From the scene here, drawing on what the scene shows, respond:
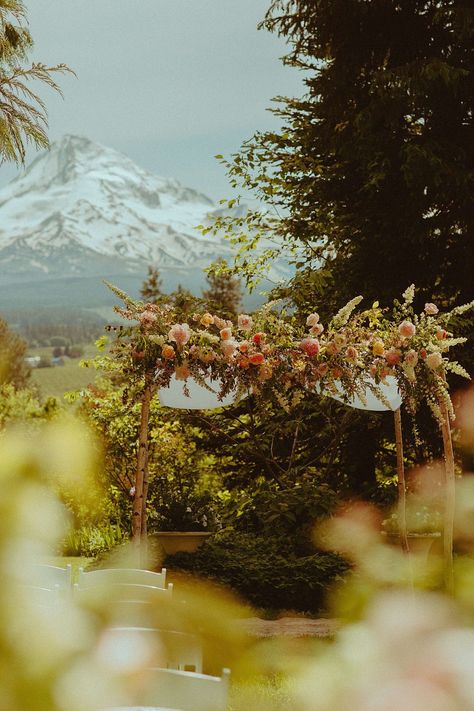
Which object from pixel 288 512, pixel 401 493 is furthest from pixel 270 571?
pixel 401 493

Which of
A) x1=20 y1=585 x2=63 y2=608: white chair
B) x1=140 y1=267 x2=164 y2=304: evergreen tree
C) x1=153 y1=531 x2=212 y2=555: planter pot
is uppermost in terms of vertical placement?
x1=140 y1=267 x2=164 y2=304: evergreen tree

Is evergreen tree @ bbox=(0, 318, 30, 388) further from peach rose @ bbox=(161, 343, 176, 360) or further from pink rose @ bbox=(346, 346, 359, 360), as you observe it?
pink rose @ bbox=(346, 346, 359, 360)

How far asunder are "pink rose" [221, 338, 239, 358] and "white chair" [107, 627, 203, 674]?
449 cm

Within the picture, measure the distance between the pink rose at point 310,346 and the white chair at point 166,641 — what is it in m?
4.65

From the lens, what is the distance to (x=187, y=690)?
2.77 feet

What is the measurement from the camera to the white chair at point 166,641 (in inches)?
25.3

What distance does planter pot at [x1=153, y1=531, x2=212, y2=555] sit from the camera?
788 cm

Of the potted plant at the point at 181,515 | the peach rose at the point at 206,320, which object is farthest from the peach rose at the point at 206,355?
the potted plant at the point at 181,515

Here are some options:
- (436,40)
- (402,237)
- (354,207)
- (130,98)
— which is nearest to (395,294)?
(402,237)

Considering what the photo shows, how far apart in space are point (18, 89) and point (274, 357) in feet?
19.7

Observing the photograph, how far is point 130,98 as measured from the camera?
195625mm

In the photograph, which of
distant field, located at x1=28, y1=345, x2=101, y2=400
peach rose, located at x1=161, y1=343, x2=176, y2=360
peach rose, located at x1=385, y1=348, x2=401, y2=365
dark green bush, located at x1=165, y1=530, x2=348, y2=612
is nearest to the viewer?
peach rose, located at x1=161, y1=343, x2=176, y2=360

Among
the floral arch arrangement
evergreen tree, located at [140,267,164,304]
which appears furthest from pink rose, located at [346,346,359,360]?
evergreen tree, located at [140,267,164,304]

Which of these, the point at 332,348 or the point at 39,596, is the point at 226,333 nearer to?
the point at 332,348
